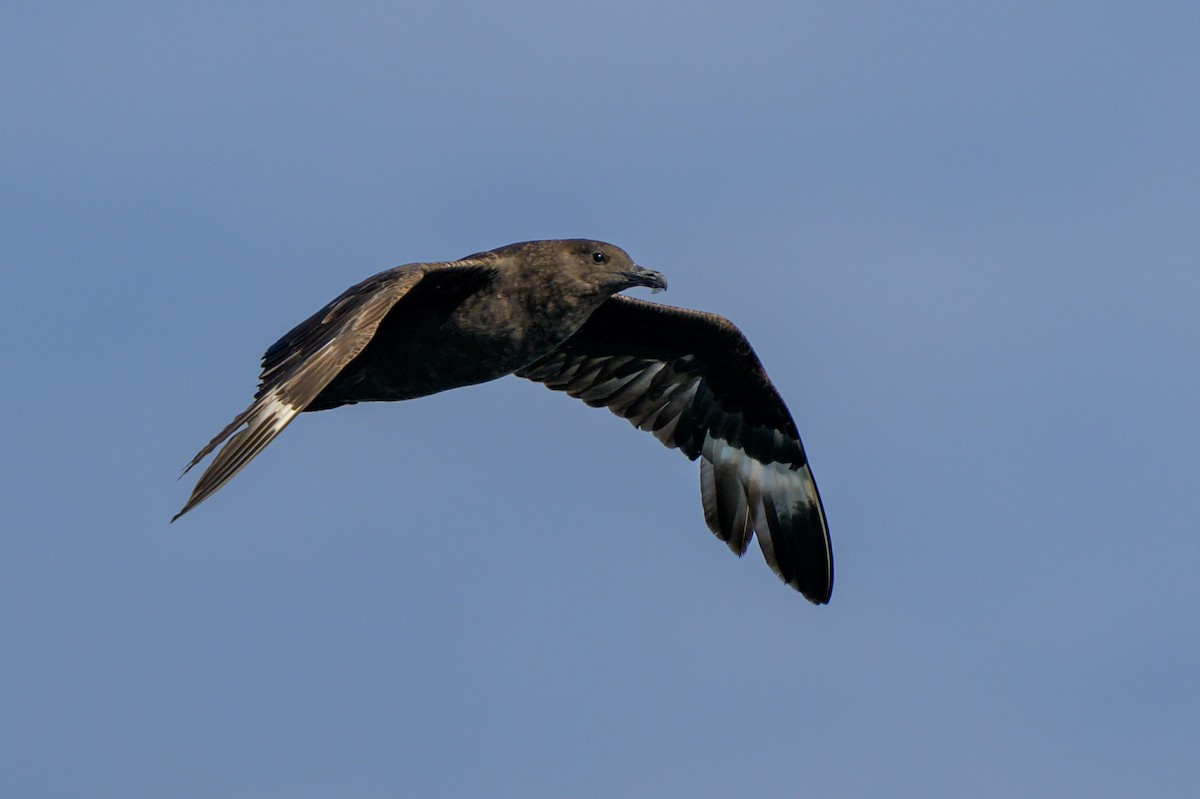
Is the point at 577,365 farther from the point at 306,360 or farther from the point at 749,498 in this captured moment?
the point at 306,360

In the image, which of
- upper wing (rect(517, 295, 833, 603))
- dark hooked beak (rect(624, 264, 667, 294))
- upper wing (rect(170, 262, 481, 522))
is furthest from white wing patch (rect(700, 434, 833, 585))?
upper wing (rect(170, 262, 481, 522))

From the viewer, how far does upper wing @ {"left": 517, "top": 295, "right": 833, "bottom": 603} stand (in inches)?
568

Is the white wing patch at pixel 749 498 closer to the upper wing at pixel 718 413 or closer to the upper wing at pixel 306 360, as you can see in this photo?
the upper wing at pixel 718 413

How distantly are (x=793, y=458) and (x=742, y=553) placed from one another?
0.90 metres

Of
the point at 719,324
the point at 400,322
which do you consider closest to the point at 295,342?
the point at 400,322

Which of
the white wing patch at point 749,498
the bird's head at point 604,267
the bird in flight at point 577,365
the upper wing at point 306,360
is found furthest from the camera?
the white wing patch at point 749,498

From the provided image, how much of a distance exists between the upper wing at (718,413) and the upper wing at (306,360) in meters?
2.55

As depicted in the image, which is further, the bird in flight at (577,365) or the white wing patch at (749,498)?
the white wing patch at (749,498)

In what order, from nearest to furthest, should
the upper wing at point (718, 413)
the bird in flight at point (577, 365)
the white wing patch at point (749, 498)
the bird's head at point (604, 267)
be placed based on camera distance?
the bird in flight at point (577, 365)
the bird's head at point (604, 267)
the upper wing at point (718, 413)
the white wing patch at point (749, 498)

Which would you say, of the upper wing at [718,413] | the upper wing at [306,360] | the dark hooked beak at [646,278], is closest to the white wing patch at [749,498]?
the upper wing at [718,413]

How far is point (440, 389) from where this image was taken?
41.3 feet

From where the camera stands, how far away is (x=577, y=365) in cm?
1470

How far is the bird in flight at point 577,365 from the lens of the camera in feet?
36.6

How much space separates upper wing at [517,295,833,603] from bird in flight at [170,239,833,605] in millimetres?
11
